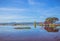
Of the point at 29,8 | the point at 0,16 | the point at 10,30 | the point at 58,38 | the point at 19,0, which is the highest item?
the point at 19,0

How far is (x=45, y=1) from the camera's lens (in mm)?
1904

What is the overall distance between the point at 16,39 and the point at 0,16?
1.52 feet

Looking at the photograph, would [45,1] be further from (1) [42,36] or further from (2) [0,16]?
(2) [0,16]

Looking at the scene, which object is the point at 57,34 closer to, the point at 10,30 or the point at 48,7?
the point at 48,7

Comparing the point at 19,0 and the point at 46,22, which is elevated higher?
the point at 19,0

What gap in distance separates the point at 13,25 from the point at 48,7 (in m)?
0.65

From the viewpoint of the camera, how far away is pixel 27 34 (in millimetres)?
1876

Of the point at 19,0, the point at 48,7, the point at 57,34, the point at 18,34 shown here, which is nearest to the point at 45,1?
the point at 48,7

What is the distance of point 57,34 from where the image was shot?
74.1 inches

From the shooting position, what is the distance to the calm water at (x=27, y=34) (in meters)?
1.87

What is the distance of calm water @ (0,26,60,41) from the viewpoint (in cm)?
187

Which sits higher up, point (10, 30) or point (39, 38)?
point (10, 30)

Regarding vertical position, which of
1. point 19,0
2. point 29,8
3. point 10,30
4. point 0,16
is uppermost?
point 19,0

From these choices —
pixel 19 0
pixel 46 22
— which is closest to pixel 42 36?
pixel 46 22
